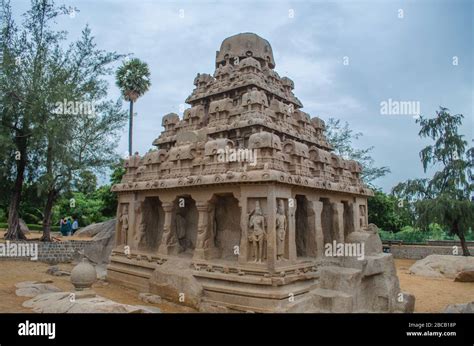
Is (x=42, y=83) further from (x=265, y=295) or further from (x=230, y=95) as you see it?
(x=265, y=295)

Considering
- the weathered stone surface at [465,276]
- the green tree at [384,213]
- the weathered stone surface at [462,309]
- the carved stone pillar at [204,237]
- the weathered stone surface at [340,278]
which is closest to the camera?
the weathered stone surface at [462,309]

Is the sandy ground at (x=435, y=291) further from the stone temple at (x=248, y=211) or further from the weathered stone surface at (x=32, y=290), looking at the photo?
the weathered stone surface at (x=32, y=290)

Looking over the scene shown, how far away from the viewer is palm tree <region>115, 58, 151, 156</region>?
35156mm

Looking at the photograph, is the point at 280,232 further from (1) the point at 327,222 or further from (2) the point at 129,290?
(2) the point at 129,290

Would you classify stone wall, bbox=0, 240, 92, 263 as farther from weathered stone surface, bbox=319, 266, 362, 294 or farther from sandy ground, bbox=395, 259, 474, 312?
sandy ground, bbox=395, 259, 474, 312

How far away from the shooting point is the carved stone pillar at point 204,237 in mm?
11859

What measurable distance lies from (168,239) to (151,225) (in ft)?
7.14

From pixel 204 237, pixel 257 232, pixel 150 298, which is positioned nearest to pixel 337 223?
pixel 257 232

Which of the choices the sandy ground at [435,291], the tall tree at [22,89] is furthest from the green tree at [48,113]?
the sandy ground at [435,291]

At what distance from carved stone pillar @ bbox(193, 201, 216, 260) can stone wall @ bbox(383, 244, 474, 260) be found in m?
19.7

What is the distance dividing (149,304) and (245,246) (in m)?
3.91

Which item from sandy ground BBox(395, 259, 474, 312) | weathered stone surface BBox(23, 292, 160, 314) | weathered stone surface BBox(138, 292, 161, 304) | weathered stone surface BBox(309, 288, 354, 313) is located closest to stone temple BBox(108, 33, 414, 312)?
weathered stone surface BBox(309, 288, 354, 313)

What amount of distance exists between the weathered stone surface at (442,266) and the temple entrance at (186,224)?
1323cm
